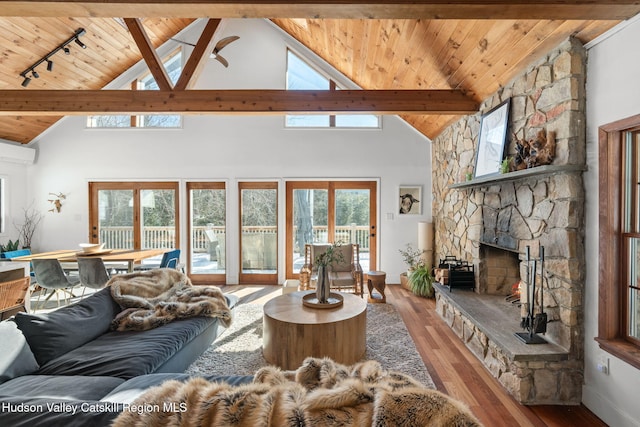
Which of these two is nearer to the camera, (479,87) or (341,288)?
(479,87)

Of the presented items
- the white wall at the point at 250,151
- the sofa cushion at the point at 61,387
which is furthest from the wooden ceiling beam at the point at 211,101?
the sofa cushion at the point at 61,387

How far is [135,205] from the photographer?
573 centimetres

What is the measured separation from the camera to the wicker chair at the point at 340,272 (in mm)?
4328

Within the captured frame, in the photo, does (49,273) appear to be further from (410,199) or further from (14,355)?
(410,199)

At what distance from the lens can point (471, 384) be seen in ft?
7.91

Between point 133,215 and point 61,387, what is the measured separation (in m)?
4.77

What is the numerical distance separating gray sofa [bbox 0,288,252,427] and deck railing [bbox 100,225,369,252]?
A: 317cm

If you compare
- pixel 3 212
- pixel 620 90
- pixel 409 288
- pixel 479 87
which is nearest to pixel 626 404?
pixel 620 90

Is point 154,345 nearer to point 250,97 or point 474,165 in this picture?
point 250,97

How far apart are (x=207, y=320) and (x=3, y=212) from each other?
5570 mm

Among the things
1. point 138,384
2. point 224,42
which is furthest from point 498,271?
point 224,42

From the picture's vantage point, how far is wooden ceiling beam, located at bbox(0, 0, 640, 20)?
1710 mm

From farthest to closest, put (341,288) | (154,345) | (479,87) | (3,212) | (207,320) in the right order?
(3,212)
(341,288)
(479,87)
(207,320)
(154,345)

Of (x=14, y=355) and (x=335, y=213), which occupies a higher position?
(x=335, y=213)
